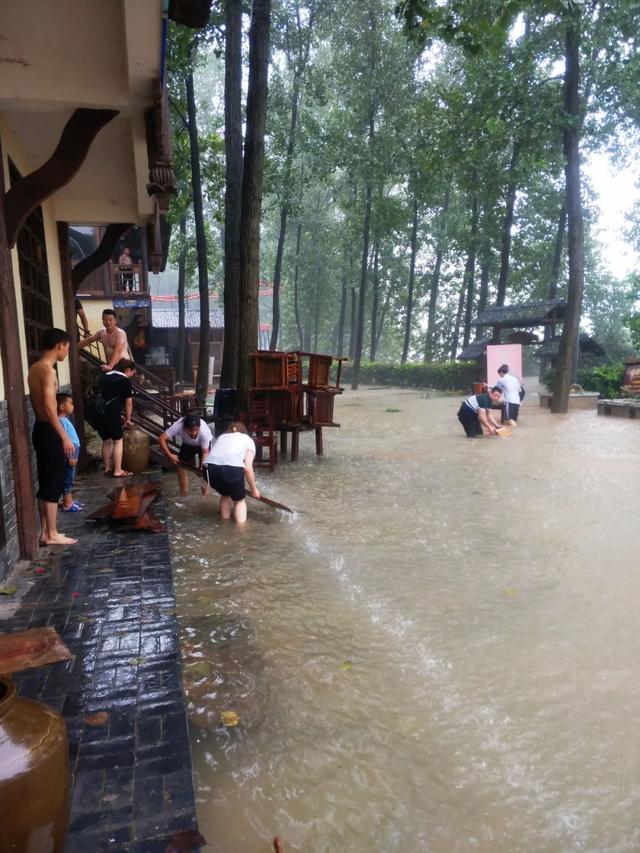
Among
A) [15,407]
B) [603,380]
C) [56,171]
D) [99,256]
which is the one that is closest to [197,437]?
[15,407]

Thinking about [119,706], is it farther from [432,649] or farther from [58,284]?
[58,284]

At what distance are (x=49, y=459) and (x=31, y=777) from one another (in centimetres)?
407

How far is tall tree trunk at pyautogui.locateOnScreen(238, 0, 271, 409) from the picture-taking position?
428 inches

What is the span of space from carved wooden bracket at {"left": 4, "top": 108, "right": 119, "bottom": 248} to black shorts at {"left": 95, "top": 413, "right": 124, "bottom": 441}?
356 centimetres

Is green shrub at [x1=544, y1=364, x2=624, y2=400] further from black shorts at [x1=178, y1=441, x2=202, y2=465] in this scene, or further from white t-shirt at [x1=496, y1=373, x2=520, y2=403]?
→ black shorts at [x1=178, y1=441, x2=202, y2=465]

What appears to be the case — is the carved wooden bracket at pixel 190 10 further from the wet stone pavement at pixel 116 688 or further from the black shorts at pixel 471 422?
the black shorts at pixel 471 422

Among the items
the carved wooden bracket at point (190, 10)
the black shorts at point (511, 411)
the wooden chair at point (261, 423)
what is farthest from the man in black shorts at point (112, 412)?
the black shorts at point (511, 411)

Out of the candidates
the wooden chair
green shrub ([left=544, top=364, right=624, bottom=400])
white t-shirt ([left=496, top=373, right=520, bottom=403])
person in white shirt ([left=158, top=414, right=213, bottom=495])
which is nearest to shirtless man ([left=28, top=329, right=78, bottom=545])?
person in white shirt ([left=158, top=414, right=213, bottom=495])

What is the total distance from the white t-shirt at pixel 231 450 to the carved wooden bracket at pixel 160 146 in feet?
9.15

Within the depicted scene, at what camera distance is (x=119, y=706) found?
3.16 m

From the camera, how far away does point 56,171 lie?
5.40 metres

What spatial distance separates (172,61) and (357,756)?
1357 centimetres

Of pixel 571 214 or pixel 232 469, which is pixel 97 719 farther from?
pixel 571 214

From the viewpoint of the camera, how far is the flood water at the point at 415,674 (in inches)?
108
